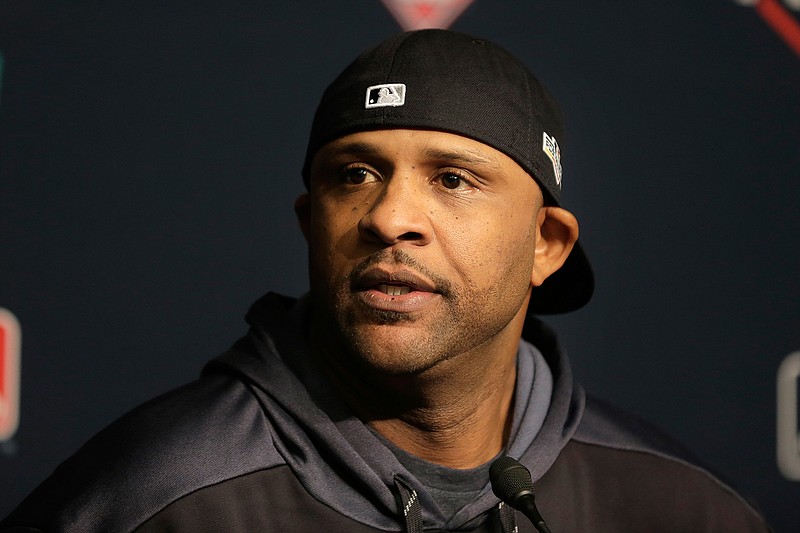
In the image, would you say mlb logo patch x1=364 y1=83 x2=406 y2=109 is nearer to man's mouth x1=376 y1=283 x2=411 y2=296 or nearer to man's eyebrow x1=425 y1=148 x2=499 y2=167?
man's eyebrow x1=425 y1=148 x2=499 y2=167

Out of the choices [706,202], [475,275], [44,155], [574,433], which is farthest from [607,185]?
[44,155]

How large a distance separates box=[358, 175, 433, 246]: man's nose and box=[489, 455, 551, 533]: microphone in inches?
11.3

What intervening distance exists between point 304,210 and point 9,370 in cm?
77

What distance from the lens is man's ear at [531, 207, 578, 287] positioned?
1520mm

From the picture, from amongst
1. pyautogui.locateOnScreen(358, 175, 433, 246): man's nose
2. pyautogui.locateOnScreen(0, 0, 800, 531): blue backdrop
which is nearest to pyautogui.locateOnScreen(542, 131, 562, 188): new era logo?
pyautogui.locateOnScreen(358, 175, 433, 246): man's nose

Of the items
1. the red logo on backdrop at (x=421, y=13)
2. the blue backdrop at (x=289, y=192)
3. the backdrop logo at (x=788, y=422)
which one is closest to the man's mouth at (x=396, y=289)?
the blue backdrop at (x=289, y=192)

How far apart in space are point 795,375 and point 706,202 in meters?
0.40

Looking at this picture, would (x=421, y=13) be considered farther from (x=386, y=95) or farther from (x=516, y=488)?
(x=516, y=488)

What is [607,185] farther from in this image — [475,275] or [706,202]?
[475,275]

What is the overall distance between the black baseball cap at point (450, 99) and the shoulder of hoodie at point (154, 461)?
367 mm

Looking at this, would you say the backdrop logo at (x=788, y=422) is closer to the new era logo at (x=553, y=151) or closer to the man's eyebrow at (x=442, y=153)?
the new era logo at (x=553, y=151)

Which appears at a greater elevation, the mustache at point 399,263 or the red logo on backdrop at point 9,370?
the mustache at point 399,263

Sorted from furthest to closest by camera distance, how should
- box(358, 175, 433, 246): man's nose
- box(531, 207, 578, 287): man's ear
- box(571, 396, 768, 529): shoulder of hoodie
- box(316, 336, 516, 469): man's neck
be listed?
box(571, 396, 768, 529): shoulder of hoodie → box(531, 207, 578, 287): man's ear → box(316, 336, 516, 469): man's neck → box(358, 175, 433, 246): man's nose

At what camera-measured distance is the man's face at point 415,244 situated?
1.32 metres
